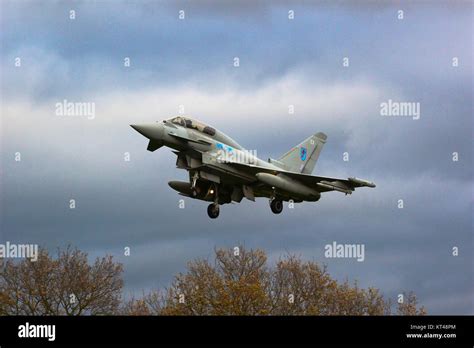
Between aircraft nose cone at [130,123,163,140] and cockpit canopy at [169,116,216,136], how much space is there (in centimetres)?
109

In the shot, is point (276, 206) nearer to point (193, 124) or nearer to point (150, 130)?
point (193, 124)

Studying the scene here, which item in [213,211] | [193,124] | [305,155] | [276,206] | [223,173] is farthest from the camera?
Result: [305,155]

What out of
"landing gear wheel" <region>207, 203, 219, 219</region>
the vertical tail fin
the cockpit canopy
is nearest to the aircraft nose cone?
the cockpit canopy

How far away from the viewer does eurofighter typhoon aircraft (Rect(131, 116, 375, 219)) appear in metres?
50.3

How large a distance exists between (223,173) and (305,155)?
24.7 ft

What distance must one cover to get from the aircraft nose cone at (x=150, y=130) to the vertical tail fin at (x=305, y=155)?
9083 mm

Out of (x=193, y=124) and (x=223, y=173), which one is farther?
(x=223, y=173)

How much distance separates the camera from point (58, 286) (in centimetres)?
6881

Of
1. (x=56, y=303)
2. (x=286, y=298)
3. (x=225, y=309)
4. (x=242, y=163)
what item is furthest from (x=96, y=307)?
(x=242, y=163)

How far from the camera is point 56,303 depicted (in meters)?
66.2

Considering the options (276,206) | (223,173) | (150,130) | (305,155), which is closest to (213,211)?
(223,173)

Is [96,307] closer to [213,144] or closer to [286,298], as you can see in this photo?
[286,298]

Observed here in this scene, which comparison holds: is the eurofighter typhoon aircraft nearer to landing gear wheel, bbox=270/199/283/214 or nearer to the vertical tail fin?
landing gear wheel, bbox=270/199/283/214
